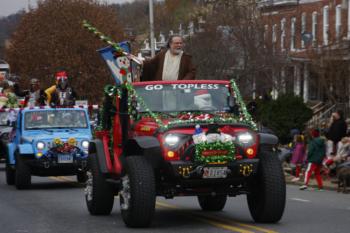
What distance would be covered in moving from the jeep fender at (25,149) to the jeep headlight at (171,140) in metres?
9.56

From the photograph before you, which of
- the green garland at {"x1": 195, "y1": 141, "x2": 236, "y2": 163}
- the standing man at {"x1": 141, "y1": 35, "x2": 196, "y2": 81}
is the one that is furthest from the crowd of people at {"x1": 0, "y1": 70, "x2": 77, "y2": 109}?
the green garland at {"x1": 195, "y1": 141, "x2": 236, "y2": 163}

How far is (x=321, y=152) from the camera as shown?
25062 mm

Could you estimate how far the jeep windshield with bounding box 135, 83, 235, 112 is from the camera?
591 inches

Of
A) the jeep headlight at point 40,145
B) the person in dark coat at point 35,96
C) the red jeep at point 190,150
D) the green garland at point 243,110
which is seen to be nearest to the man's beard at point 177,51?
the red jeep at point 190,150

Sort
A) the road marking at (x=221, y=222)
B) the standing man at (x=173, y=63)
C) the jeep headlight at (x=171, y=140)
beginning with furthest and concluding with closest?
the standing man at (x=173, y=63), the road marking at (x=221, y=222), the jeep headlight at (x=171, y=140)

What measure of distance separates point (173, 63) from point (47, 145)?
744 cm

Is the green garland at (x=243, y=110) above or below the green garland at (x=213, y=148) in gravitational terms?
above

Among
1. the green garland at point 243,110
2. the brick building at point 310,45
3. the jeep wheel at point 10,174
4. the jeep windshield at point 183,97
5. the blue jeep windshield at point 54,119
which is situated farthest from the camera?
the brick building at point 310,45

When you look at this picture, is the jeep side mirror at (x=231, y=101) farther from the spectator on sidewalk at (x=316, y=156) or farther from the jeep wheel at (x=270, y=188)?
the spectator on sidewalk at (x=316, y=156)

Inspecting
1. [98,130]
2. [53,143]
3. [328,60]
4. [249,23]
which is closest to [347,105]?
[328,60]

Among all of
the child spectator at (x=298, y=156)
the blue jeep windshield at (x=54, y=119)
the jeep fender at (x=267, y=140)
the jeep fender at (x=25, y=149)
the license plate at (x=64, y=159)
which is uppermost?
the jeep fender at (x=267, y=140)

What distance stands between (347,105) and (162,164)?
2760 centimetres

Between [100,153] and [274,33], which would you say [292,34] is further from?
[100,153]

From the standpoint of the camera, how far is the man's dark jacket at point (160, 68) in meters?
15.9
